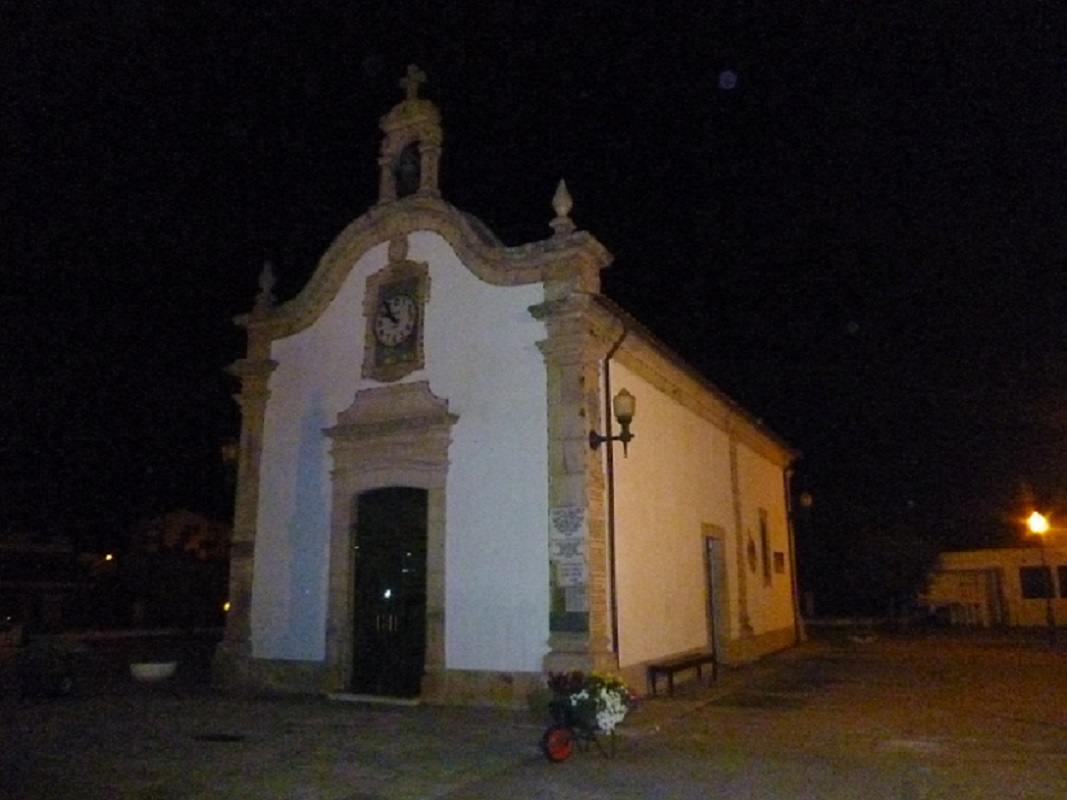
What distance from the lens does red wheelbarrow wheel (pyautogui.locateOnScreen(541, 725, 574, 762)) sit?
8.61 meters

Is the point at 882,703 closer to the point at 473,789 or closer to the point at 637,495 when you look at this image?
the point at 637,495

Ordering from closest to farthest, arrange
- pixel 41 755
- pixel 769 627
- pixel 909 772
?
pixel 909 772, pixel 41 755, pixel 769 627

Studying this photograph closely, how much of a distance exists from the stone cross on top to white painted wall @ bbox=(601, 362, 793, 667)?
19.2 ft

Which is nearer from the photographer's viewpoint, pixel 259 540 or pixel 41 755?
pixel 41 755

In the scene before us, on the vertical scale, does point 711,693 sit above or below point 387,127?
below

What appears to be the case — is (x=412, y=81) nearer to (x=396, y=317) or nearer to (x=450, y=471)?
(x=396, y=317)

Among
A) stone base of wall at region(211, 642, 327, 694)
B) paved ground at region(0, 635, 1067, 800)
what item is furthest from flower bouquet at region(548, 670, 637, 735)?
stone base of wall at region(211, 642, 327, 694)

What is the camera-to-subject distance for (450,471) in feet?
43.9

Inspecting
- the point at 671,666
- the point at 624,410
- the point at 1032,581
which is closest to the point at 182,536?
the point at 671,666

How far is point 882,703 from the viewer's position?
499 inches

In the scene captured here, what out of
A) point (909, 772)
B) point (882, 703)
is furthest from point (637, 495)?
point (909, 772)

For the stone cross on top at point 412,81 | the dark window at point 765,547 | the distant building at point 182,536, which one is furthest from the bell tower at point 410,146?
the distant building at point 182,536

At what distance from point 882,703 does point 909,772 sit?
15.9ft

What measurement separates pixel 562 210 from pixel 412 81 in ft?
13.4
